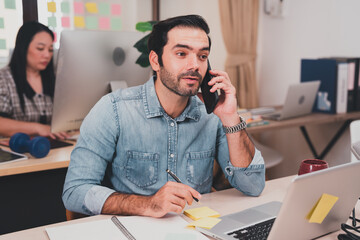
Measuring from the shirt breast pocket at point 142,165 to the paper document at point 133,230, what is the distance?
0.30 metres

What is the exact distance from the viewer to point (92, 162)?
1342 mm

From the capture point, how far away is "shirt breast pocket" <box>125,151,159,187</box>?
144 cm

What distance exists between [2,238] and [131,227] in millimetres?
322

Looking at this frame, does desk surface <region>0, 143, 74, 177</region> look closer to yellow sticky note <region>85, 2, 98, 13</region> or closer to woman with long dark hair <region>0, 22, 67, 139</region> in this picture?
woman with long dark hair <region>0, 22, 67, 139</region>

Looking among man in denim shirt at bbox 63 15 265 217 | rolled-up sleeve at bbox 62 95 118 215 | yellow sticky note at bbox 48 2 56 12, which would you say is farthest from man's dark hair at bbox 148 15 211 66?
yellow sticky note at bbox 48 2 56 12

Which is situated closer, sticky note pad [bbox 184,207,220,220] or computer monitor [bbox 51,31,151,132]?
sticky note pad [bbox 184,207,220,220]

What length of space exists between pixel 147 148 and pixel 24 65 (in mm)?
1541

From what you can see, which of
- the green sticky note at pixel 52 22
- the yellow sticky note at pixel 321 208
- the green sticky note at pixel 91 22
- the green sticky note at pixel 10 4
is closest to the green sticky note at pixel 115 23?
the green sticky note at pixel 91 22

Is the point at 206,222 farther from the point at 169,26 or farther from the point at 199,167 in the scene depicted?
the point at 169,26

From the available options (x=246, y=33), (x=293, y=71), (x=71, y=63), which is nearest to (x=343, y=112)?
(x=293, y=71)

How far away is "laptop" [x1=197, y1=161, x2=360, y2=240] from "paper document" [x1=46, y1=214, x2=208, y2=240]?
2.2 inches

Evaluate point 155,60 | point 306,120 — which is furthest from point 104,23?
point 155,60

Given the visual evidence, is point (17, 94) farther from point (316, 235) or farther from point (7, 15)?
point (316, 235)

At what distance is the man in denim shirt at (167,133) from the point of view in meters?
1.38
